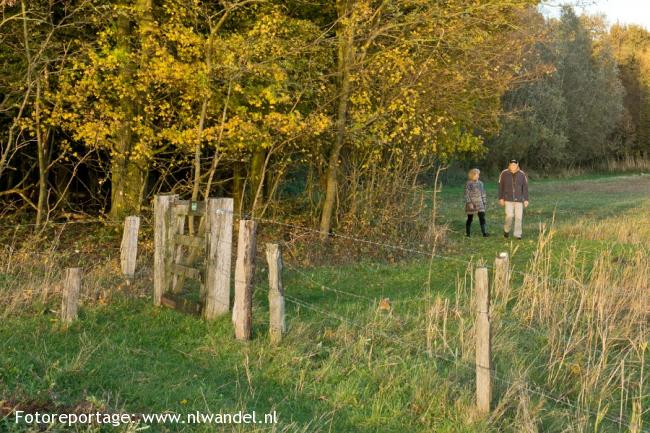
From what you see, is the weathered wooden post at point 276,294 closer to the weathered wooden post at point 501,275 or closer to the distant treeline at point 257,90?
the weathered wooden post at point 501,275

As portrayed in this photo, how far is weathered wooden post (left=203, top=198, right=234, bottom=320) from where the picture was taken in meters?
8.78

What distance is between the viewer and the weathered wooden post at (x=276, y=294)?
7828 mm

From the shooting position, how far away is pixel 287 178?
18750 mm

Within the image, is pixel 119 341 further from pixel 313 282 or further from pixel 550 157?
pixel 550 157

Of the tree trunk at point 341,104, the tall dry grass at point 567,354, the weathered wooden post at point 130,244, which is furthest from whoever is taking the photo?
the tree trunk at point 341,104

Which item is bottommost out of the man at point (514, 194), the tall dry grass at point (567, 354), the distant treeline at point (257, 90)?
the tall dry grass at point (567, 354)

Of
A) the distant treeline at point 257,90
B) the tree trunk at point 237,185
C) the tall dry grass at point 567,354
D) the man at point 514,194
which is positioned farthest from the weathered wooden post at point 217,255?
the man at point 514,194

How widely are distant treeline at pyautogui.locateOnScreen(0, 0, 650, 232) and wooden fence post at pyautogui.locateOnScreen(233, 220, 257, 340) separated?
5273 mm

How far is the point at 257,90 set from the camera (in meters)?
13.5

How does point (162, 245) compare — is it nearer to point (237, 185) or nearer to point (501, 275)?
point (501, 275)

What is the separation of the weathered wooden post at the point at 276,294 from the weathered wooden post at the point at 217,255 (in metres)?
1.10

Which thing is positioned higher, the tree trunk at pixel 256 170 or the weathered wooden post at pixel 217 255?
the tree trunk at pixel 256 170

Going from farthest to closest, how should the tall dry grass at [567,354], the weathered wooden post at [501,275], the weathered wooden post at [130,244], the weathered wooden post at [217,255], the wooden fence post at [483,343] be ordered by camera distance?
the weathered wooden post at [130,244] → the weathered wooden post at [501,275] → the weathered wooden post at [217,255] → the tall dry grass at [567,354] → the wooden fence post at [483,343]

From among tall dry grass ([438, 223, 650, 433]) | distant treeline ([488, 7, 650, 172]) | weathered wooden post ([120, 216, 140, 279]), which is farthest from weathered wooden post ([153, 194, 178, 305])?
distant treeline ([488, 7, 650, 172])
